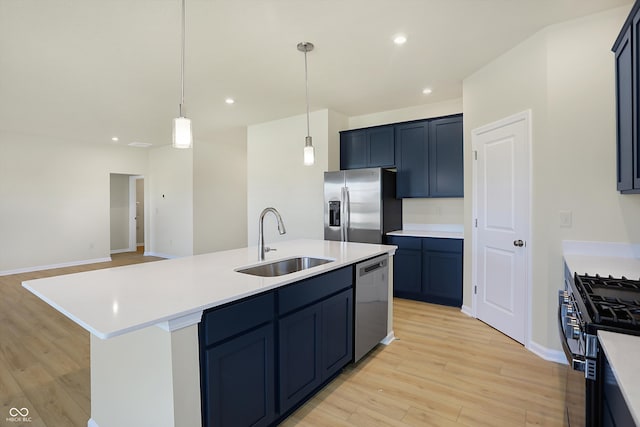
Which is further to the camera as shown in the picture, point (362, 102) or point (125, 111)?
point (125, 111)

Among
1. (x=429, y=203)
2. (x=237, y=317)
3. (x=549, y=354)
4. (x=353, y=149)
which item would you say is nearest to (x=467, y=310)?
(x=549, y=354)

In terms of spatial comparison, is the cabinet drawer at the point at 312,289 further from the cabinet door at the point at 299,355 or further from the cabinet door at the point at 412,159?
the cabinet door at the point at 412,159

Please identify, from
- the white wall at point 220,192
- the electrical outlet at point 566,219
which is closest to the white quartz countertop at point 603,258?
the electrical outlet at point 566,219

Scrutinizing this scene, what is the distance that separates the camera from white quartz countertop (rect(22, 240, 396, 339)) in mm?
1173

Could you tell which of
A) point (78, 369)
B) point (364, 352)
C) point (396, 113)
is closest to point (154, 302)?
point (364, 352)

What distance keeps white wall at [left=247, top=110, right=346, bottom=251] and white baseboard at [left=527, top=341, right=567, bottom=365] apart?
298 cm

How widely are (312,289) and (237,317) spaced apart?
583mm

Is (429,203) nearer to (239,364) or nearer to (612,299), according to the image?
(612,299)

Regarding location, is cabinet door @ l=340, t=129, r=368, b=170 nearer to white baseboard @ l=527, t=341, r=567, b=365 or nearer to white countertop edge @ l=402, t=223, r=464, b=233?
white countertop edge @ l=402, t=223, r=464, b=233

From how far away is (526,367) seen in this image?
8.08 ft

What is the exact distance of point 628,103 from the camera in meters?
1.96

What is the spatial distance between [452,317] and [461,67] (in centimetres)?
270

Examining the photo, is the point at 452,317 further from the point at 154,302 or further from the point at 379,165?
the point at 154,302

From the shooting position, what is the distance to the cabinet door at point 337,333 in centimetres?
210
